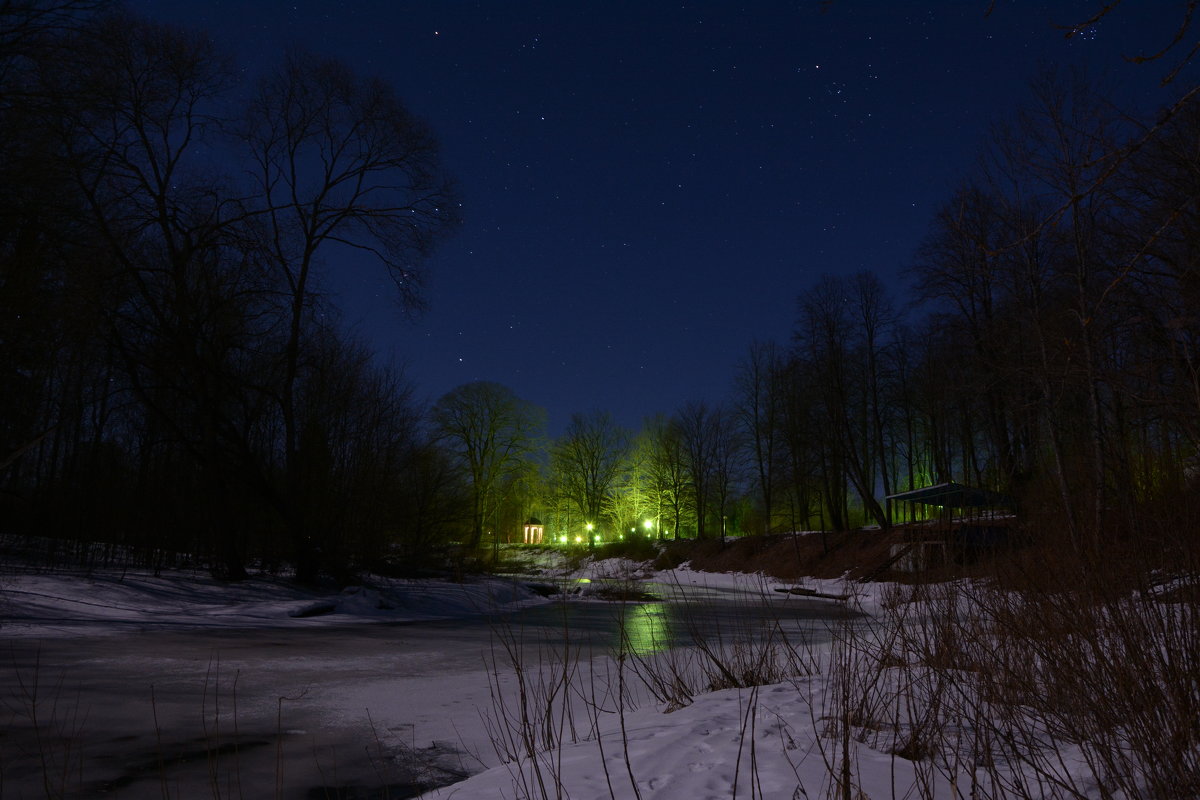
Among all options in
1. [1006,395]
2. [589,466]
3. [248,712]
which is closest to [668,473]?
[589,466]

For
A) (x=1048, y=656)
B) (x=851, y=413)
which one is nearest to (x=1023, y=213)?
(x=1048, y=656)

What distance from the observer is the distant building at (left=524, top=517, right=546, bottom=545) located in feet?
207

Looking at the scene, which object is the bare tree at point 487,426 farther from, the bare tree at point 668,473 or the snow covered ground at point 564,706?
the snow covered ground at point 564,706

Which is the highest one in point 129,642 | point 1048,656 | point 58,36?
point 58,36

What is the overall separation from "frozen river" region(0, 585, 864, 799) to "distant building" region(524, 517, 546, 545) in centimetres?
5404

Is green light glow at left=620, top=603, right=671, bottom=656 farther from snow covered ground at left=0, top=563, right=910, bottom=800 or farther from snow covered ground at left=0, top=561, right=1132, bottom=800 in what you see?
snow covered ground at left=0, top=563, right=910, bottom=800

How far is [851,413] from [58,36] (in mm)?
27879

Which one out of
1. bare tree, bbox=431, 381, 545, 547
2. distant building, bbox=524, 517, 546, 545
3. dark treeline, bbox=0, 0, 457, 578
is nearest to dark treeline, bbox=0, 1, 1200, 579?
dark treeline, bbox=0, 0, 457, 578

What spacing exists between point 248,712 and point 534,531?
59.7m

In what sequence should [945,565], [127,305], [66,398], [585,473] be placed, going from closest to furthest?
[945,565]
[66,398]
[127,305]
[585,473]

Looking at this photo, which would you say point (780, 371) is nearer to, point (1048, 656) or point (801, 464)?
point (801, 464)

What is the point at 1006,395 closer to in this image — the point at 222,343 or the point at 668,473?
the point at 222,343

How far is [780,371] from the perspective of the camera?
106ft

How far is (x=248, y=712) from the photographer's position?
5.41 meters
